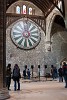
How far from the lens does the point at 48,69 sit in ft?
76.2

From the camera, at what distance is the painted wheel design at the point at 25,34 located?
22547 mm

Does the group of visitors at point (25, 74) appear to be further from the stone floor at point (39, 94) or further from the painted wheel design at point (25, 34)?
the stone floor at point (39, 94)

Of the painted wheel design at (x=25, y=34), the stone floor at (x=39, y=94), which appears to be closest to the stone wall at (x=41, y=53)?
the painted wheel design at (x=25, y=34)

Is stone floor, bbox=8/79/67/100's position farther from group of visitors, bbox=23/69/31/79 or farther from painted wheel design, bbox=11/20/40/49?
painted wheel design, bbox=11/20/40/49

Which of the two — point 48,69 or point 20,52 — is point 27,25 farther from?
point 48,69

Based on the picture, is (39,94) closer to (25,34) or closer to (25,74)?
(25,74)

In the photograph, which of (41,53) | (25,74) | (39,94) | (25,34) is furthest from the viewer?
(41,53)

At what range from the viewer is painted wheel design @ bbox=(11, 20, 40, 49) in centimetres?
2255

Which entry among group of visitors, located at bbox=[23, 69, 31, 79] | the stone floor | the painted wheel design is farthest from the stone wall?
the stone floor

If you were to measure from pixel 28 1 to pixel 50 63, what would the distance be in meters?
6.18

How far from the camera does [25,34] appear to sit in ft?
74.8

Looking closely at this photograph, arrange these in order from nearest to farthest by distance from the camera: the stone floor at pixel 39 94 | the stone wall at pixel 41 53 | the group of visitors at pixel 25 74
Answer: the stone floor at pixel 39 94 < the group of visitors at pixel 25 74 < the stone wall at pixel 41 53

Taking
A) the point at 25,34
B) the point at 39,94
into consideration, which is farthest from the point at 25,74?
the point at 39,94

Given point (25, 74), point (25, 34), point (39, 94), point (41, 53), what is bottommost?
point (39, 94)
